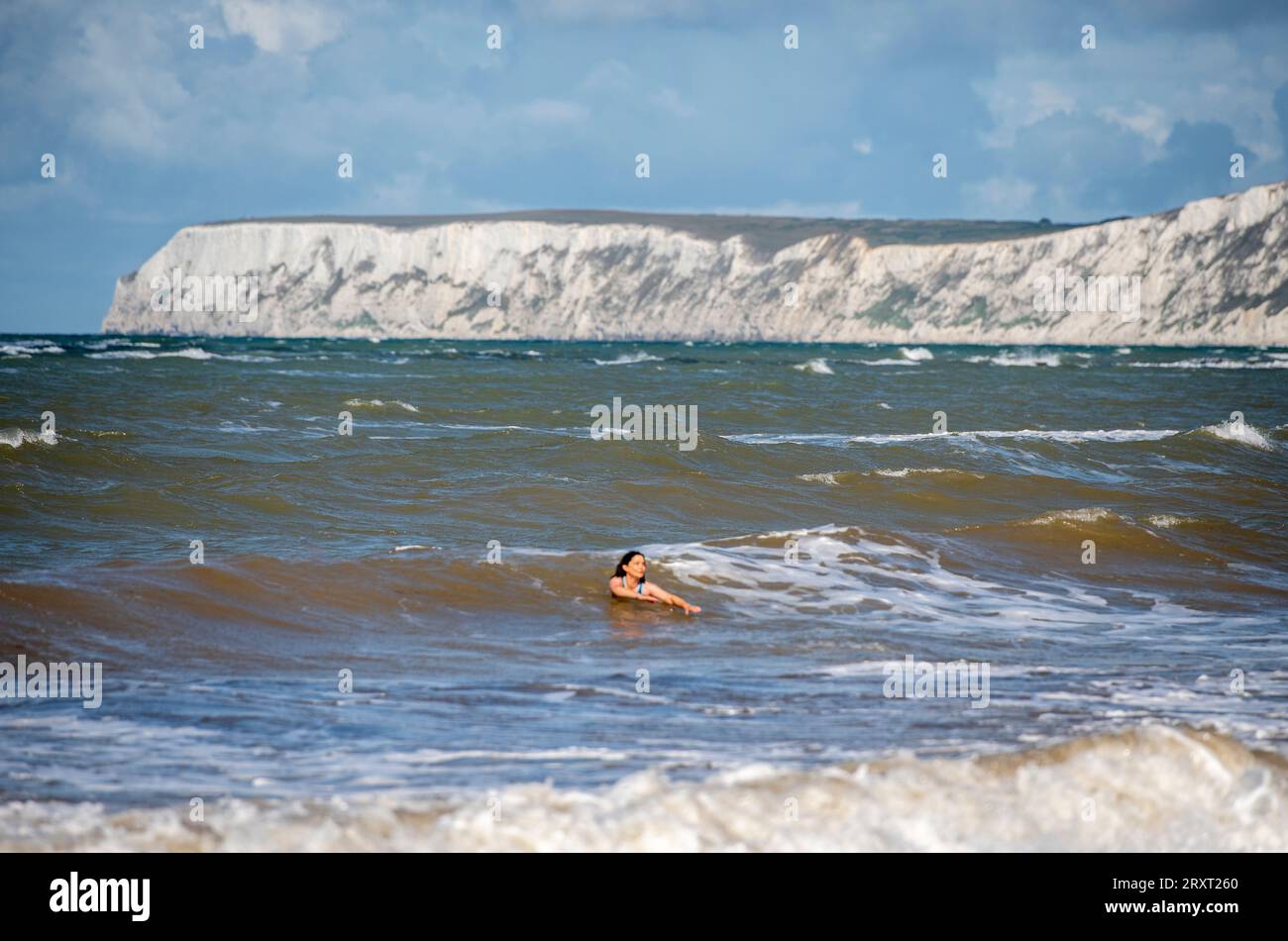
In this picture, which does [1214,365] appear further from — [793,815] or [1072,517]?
[793,815]

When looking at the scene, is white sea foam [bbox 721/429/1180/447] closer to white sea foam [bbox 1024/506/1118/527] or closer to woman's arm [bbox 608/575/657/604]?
white sea foam [bbox 1024/506/1118/527]

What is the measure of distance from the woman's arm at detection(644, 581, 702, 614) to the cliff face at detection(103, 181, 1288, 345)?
390ft

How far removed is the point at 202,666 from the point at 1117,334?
420 feet

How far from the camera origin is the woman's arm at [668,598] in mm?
11094

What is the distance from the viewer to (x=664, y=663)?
29.5 ft

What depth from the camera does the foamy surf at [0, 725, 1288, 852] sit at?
203 inches

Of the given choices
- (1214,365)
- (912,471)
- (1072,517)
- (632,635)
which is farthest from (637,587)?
(1214,365)

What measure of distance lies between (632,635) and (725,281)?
151776 mm

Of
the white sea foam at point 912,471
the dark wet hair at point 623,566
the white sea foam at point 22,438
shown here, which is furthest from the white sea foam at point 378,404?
the dark wet hair at point 623,566

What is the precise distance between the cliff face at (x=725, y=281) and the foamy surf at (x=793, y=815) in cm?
12277

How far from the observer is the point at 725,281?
6280 inches
